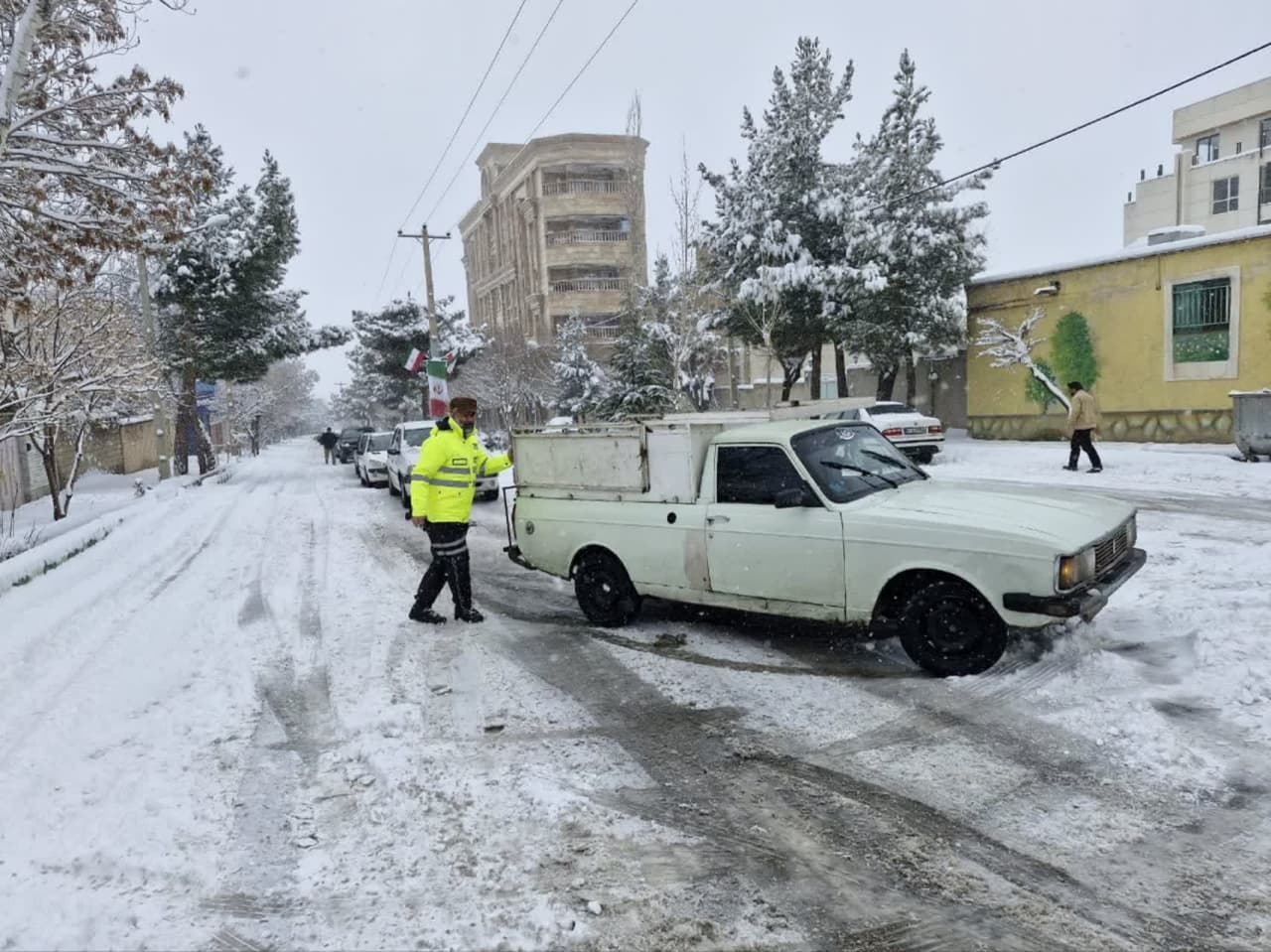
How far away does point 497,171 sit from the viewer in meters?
69.1

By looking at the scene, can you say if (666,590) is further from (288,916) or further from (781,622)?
(288,916)

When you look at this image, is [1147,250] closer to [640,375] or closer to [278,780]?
[640,375]

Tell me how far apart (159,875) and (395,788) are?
1.00 metres

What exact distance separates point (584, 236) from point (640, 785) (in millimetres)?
56402

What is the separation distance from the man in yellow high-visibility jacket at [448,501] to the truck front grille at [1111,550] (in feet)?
15.2

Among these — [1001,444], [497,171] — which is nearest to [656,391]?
[1001,444]

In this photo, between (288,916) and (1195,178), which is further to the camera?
(1195,178)

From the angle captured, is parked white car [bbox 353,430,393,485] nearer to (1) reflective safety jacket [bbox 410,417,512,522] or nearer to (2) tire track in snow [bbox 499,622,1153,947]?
(1) reflective safety jacket [bbox 410,417,512,522]

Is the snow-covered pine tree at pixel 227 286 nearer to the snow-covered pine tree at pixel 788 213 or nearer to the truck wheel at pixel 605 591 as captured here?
the snow-covered pine tree at pixel 788 213

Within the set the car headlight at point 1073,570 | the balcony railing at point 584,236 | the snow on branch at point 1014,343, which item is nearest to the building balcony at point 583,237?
the balcony railing at point 584,236

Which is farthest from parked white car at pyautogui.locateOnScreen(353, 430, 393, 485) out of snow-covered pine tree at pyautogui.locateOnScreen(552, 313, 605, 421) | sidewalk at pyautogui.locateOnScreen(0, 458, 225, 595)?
snow-covered pine tree at pyautogui.locateOnScreen(552, 313, 605, 421)

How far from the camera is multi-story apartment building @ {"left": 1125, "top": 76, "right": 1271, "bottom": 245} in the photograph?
42.4 m

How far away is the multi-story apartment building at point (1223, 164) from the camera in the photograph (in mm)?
42375

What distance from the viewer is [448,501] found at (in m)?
6.74
